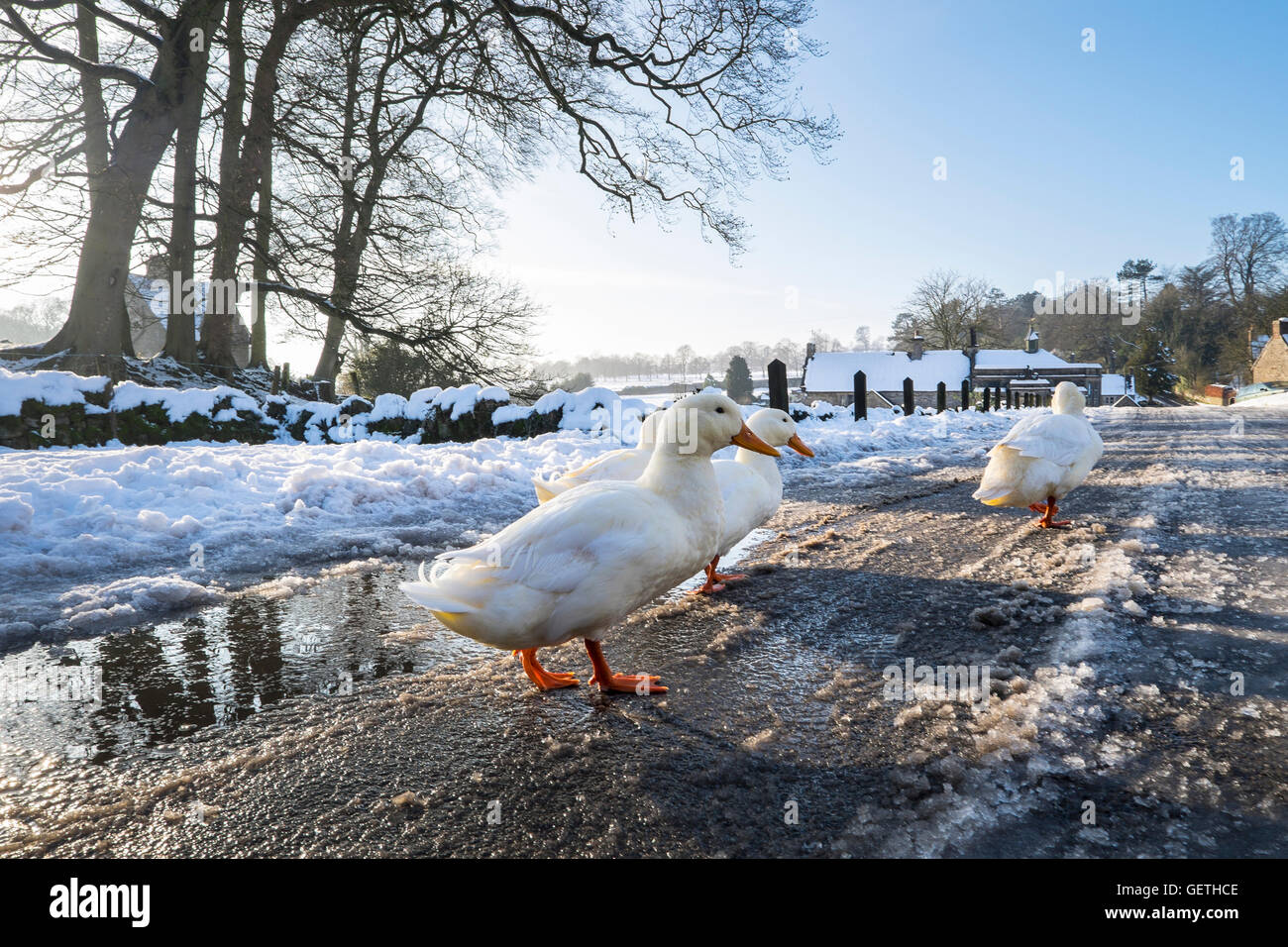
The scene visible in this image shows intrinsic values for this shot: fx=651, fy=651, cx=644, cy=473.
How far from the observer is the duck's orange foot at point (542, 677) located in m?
2.74

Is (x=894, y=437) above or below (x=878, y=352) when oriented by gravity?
below

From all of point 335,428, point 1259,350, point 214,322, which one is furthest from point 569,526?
point 1259,350

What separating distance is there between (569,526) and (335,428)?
1098cm

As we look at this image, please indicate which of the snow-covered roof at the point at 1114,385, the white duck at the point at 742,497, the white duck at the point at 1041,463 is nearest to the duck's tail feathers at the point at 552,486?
the white duck at the point at 742,497

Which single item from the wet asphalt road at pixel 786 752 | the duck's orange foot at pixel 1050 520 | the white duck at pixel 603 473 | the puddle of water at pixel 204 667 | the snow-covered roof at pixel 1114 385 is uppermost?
the snow-covered roof at pixel 1114 385

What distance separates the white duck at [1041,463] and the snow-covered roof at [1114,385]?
64544 millimetres

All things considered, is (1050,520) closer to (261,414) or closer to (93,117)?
(261,414)

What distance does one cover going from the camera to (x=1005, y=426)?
752 inches

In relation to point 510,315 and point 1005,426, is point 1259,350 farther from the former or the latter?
point 510,315

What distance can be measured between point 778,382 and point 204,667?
37.9 feet

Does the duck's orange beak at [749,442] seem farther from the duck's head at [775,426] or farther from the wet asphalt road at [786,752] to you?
the duck's head at [775,426]

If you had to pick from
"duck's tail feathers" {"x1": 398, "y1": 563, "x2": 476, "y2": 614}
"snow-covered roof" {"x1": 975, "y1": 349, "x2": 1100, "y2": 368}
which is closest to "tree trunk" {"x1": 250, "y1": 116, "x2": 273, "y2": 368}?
"duck's tail feathers" {"x1": 398, "y1": 563, "x2": 476, "y2": 614}

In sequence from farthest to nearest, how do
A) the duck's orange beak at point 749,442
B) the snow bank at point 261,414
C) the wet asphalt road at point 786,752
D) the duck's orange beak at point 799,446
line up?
the snow bank at point 261,414
the duck's orange beak at point 799,446
the duck's orange beak at point 749,442
the wet asphalt road at point 786,752

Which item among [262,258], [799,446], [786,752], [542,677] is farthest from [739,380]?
[786,752]
